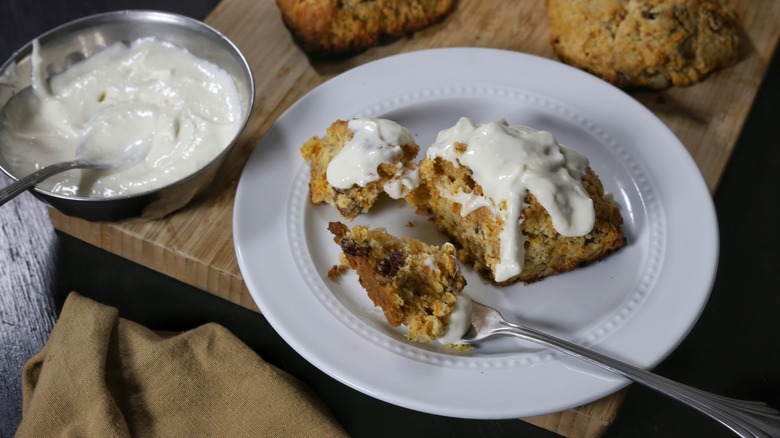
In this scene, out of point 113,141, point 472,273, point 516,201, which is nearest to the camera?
point 516,201

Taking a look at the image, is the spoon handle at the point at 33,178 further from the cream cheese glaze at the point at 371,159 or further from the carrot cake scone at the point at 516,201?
the carrot cake scone at the point at 516,201

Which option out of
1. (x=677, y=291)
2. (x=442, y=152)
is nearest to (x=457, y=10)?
(x=442, y=152)

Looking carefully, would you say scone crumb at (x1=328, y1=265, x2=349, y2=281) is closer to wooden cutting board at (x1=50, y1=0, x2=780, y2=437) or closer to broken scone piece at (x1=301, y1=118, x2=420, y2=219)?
broken scone piece at (x1=301, y1=118, x2=420, y2=219)

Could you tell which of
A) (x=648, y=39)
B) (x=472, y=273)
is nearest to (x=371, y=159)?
(x=472, y=273)

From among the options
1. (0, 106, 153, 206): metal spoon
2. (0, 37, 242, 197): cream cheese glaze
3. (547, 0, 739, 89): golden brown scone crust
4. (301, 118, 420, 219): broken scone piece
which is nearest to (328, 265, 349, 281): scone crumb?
(301, 118, 420, 219): broken scone piece

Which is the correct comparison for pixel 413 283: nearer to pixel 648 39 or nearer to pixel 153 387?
pixel 153 387

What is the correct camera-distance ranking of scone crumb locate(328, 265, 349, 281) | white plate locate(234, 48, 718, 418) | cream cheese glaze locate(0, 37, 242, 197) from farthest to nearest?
cream cheese glaze locate(0, 37, 242, 197) < scone crumb locate(328, 265, 349, 281) < white plate locate(234, 48, 718, 418)
